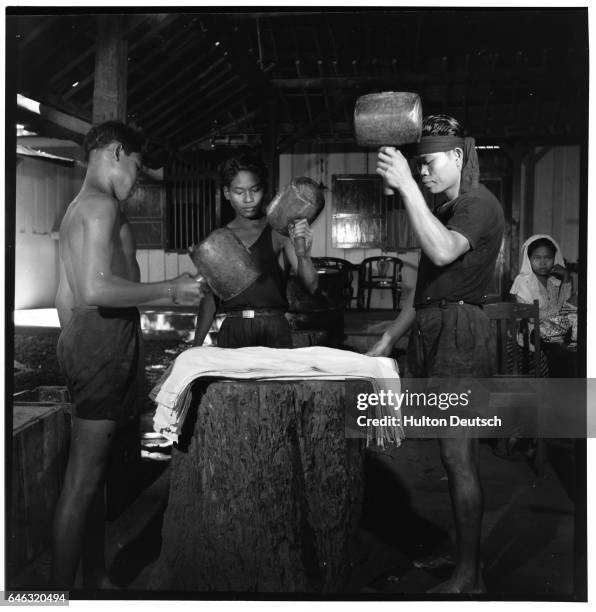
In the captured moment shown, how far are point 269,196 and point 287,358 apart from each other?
245 inches

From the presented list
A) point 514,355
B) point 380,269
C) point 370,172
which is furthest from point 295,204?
point 370,172

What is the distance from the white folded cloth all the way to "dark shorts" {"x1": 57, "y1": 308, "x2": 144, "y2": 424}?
17cm

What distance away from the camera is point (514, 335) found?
5.00 meters

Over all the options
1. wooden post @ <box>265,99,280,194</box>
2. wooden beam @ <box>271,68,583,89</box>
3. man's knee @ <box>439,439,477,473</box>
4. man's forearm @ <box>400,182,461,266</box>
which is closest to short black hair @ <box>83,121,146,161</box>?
man's forearm @ <box>400,182,461,266</box>

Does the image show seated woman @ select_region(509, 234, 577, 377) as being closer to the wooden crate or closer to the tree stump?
the tree stump

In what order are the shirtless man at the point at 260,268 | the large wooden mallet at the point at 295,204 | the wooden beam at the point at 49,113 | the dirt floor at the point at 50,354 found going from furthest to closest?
the dirt floor at the point at 50,354
the wooden beam at the point at 49,113
the shirtless man at the point at 260,268
the large wooden mallet at the point at 295,204

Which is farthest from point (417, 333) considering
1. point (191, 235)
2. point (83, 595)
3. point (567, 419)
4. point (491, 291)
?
point (191, 235)

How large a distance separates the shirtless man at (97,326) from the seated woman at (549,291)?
135 inches

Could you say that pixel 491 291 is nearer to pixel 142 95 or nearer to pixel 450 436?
pixel 142 95

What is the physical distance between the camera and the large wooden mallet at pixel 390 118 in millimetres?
2803

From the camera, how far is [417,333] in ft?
10.2

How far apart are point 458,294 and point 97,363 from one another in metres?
1.71

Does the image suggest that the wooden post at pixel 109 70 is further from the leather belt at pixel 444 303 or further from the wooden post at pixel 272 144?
the wooden post at pixel 272 144

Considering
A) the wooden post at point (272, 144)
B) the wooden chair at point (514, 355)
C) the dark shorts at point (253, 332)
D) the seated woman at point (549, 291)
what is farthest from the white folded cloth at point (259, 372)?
the wooden post at point (272, 144)
